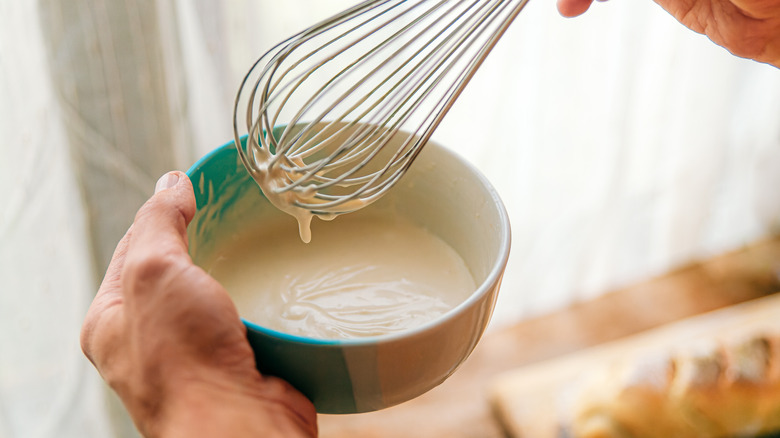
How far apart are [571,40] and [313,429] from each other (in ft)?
2.20

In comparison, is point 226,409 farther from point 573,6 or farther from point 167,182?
point 573,6

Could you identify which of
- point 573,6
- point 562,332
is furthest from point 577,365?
point 573,6

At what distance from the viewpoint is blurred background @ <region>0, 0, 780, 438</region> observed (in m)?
0.64

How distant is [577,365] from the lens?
968 mm

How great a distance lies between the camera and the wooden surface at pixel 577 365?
896mm

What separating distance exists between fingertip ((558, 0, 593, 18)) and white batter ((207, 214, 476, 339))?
0.22 meters

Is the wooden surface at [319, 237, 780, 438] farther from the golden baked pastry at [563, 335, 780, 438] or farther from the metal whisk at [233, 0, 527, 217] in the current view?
the metal whisk at [233, 0, 527, 217]

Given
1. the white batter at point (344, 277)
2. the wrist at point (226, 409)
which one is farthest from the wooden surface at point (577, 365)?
the wrist at point (226, 409)

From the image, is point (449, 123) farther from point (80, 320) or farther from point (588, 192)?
point (80, 320)

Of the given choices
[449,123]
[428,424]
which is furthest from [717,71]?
[428,424]

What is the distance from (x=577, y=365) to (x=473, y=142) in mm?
355

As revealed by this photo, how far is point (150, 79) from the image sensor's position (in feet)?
2.15

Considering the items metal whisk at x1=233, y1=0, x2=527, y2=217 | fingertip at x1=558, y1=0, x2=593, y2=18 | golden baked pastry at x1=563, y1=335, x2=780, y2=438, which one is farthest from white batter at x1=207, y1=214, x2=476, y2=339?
golden baked pastry at x1=563, y1=335, x2=780, y2=438

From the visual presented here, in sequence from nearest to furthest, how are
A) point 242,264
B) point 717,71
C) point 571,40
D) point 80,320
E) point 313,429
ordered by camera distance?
point 313,429, point 242,264, point 80,320, point 571,40, point 717,71
